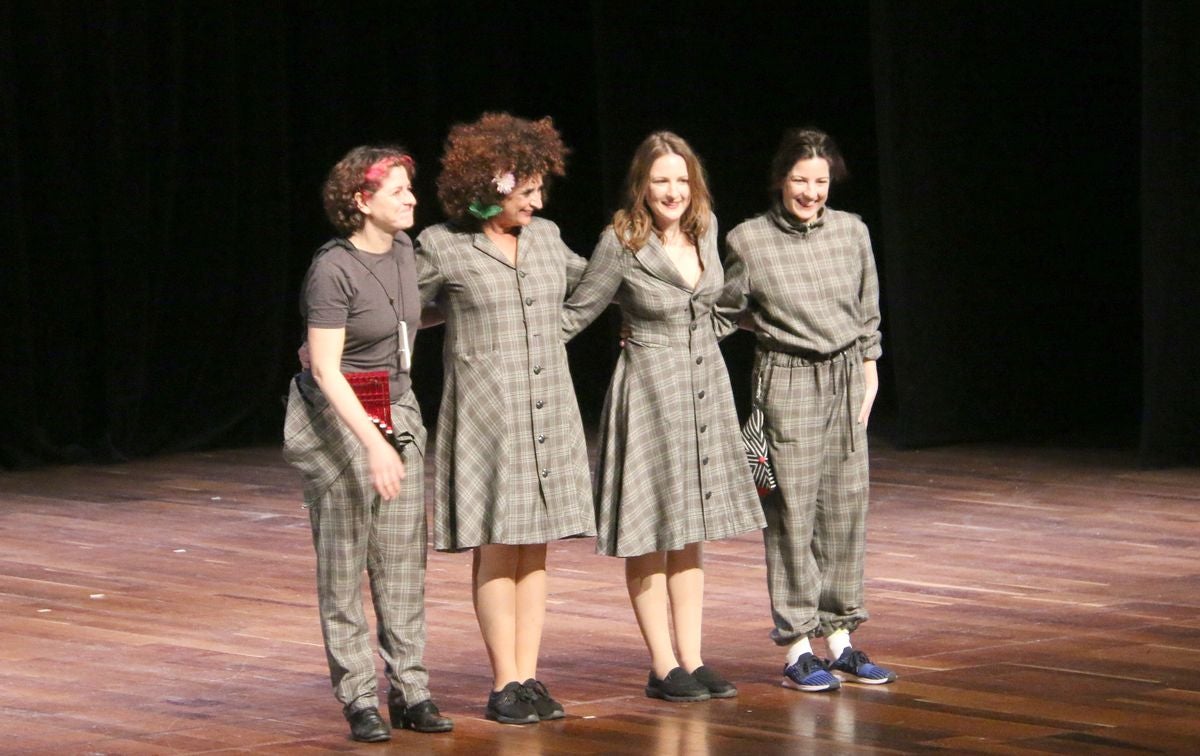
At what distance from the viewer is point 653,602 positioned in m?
4.01

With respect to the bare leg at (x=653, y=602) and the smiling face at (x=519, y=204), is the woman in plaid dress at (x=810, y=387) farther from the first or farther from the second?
the smiling face at (x=519, y=204)

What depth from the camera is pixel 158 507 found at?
7047mm

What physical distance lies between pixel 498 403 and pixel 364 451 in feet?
1.00

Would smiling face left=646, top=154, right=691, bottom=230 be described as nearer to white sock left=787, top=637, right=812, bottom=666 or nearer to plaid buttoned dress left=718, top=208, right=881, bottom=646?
plaid buttoned dress left=718, top=208, right=881, bottom=646

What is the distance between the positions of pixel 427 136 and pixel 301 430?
5580 mm

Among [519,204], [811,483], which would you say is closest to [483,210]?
[519,204]

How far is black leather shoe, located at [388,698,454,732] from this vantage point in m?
3.75

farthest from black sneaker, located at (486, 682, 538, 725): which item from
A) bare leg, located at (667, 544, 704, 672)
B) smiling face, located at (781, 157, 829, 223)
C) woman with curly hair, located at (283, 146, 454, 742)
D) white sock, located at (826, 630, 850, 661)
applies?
smiling face, located at (781, 157, 829, 223)

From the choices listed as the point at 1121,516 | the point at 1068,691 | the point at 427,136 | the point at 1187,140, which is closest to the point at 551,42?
the point at 427,136

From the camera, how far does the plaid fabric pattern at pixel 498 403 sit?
149 inches

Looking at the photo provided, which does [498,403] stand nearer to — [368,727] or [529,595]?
[529,595]

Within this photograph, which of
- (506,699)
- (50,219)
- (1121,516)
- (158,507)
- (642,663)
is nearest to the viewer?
(506,699)

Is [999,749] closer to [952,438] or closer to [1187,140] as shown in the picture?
[1187,140]

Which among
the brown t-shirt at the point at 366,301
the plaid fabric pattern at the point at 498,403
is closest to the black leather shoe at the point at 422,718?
the plaid fabric pattern at the point at 498,403
